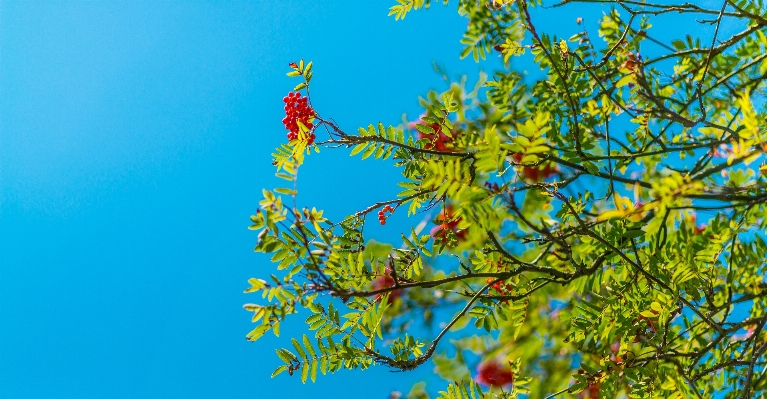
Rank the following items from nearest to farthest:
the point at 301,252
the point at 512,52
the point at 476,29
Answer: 1. the point at 301,252
2. the point at 512,52
3. the point at 476,29

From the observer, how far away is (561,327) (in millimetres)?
3773

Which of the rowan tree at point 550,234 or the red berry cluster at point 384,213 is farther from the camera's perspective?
the red berry cluster at point 384,213

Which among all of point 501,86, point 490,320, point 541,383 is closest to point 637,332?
point 490,320

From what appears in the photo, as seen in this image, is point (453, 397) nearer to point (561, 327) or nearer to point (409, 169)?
point (409, 169)

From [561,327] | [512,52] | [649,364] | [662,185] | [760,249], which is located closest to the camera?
[662,185]

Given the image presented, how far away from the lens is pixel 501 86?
3000 mm

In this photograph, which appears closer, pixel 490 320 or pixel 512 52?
pixel 490 320

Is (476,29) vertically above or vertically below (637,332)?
above

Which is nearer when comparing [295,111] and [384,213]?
[295,111]

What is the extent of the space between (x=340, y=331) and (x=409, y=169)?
0.69 metres

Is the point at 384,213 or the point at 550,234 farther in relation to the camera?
the point at 384,213

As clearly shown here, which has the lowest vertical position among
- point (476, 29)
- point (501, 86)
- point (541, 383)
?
point (541, 383)

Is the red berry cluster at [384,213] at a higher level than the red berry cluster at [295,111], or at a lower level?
lower

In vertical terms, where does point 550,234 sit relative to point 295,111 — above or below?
below
